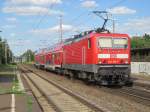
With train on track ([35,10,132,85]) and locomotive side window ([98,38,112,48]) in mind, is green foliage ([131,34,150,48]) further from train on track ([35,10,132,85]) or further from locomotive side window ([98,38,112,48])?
locomotive side window ([98,38,112,48])

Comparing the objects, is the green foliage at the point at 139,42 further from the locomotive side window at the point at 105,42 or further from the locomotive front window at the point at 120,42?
the locomotive side window at the point at 105,42

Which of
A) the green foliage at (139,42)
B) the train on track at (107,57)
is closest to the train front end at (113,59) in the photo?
the train on track at (107,57)

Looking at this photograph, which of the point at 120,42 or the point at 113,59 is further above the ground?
the point at 120,42

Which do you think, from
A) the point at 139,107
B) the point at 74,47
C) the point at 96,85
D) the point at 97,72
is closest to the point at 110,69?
the point at 97,72

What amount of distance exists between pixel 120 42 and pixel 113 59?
1.26 m

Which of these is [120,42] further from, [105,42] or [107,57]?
[107,57]

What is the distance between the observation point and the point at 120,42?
25719 mm

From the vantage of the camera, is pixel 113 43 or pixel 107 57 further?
pixel 113 43

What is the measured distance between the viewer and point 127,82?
2669 cm

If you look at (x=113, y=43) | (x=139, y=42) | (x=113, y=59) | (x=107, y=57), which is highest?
(x=139, y=42)

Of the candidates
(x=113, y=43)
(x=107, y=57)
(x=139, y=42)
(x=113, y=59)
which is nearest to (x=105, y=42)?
(x=113, y=43)

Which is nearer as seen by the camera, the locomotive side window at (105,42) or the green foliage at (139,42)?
the locomotive side window at (105,42)

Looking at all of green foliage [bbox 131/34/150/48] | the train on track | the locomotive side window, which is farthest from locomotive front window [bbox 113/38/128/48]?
green foliage [bbox 131/34/150/48]

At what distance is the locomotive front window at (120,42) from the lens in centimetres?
2556
